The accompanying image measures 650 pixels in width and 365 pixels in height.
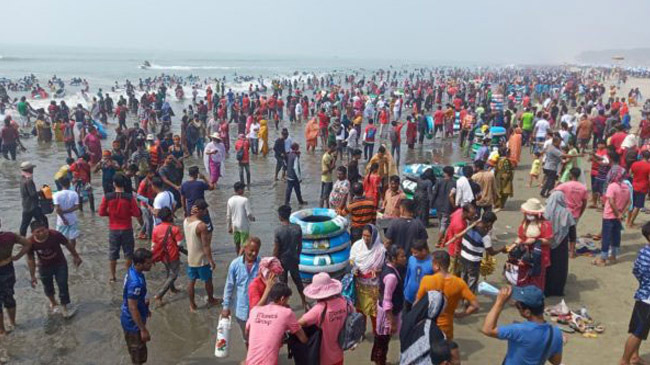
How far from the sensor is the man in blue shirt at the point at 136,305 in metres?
4.88

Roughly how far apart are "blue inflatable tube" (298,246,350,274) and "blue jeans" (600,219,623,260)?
14.5 ft

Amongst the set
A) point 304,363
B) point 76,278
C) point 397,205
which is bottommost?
point 76,278

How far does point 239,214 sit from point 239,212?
35 mm

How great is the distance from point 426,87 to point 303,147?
87.2ft

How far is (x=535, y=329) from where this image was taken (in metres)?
3.69

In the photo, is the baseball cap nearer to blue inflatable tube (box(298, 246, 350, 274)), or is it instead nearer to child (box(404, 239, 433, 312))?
child (box(404, 239, 433, 312))

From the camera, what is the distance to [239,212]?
766 cm

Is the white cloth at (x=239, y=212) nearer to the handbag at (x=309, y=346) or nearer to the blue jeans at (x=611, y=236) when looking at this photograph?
the handbag at (x=309, y=346)

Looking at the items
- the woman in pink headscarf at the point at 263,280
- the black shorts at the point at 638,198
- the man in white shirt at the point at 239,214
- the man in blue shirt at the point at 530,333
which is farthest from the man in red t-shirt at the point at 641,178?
the woman in pink headscarf at the point at 263,280

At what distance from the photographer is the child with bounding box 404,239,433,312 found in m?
5.05

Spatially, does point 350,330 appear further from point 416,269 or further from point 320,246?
point 320,246

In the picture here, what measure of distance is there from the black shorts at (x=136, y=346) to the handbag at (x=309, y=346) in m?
1.95

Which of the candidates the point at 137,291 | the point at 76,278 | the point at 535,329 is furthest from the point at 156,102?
the point at 535,329

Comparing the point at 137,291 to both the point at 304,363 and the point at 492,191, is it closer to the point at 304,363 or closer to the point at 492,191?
the point at 304,363
